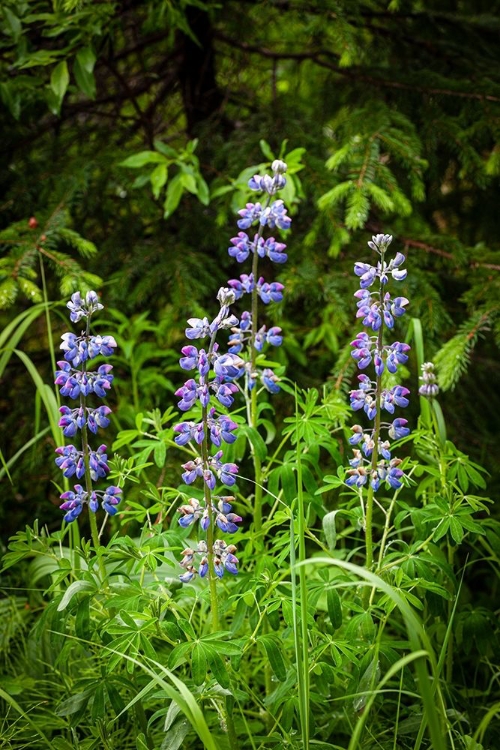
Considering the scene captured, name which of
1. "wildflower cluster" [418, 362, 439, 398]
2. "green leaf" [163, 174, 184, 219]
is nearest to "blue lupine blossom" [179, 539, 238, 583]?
"wildflower cluster" [418, 362, 439, 398]

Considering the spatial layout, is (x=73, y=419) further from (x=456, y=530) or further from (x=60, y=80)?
(x=60, y=80)

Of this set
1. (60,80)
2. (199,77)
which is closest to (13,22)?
(60,80)

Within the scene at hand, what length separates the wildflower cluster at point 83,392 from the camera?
1850 millimetres

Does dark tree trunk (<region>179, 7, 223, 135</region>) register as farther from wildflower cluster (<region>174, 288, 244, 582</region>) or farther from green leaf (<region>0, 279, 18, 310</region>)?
wildflower cluster (<region>174, 288, 244, 582</region>)

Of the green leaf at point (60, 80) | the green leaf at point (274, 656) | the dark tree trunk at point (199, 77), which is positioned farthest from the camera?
the dark tree trunk at point (199, 77)

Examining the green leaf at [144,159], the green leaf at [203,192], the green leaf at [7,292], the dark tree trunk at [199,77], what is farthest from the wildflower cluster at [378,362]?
the dark tree trunk at [199,77]

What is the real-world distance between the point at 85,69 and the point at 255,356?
1.35 m

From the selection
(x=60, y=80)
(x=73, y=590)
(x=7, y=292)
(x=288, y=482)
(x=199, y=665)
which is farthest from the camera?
(x=60, y=80)

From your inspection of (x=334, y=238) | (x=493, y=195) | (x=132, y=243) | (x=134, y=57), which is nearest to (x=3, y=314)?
(x=132, y=243)

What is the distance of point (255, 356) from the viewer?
2250 millimetres

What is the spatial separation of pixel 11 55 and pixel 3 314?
1.36m

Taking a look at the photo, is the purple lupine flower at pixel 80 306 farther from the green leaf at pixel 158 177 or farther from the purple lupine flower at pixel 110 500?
the green leaf at pixel 158 177

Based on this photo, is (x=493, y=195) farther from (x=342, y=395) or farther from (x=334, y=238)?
(x=342, y=395)

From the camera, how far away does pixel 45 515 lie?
10.6ft
